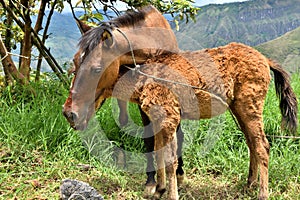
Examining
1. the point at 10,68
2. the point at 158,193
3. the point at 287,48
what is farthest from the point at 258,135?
the point at 287,48

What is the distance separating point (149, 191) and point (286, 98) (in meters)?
1.71

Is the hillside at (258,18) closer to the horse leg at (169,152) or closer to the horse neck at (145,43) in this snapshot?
the horse neck at (145,43)

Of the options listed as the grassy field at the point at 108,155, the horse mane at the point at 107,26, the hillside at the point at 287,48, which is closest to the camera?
the horse mane at the point at 107,26

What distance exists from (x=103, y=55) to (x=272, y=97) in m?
3.46

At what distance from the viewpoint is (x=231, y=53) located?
11.1ft

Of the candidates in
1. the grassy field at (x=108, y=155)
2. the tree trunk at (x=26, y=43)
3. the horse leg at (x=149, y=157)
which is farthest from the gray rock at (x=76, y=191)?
the tree trunk at (x=26, y=43)

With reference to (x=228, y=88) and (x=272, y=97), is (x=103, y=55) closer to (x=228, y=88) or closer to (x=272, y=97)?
(x=228, y=88)

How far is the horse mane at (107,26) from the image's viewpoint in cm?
286

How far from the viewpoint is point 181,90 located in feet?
10.3

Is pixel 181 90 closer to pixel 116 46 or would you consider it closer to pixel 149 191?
pixel 116 46

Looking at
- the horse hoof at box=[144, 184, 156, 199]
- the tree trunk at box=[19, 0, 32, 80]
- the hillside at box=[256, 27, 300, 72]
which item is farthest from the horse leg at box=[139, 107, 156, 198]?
the hillside at box=[256, 27, 300, 72]

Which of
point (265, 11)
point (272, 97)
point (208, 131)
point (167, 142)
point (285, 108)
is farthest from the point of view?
point (265, 11)

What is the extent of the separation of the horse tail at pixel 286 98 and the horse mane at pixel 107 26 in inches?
57.5

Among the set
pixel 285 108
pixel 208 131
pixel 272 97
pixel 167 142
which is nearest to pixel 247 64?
pixel 285 108
